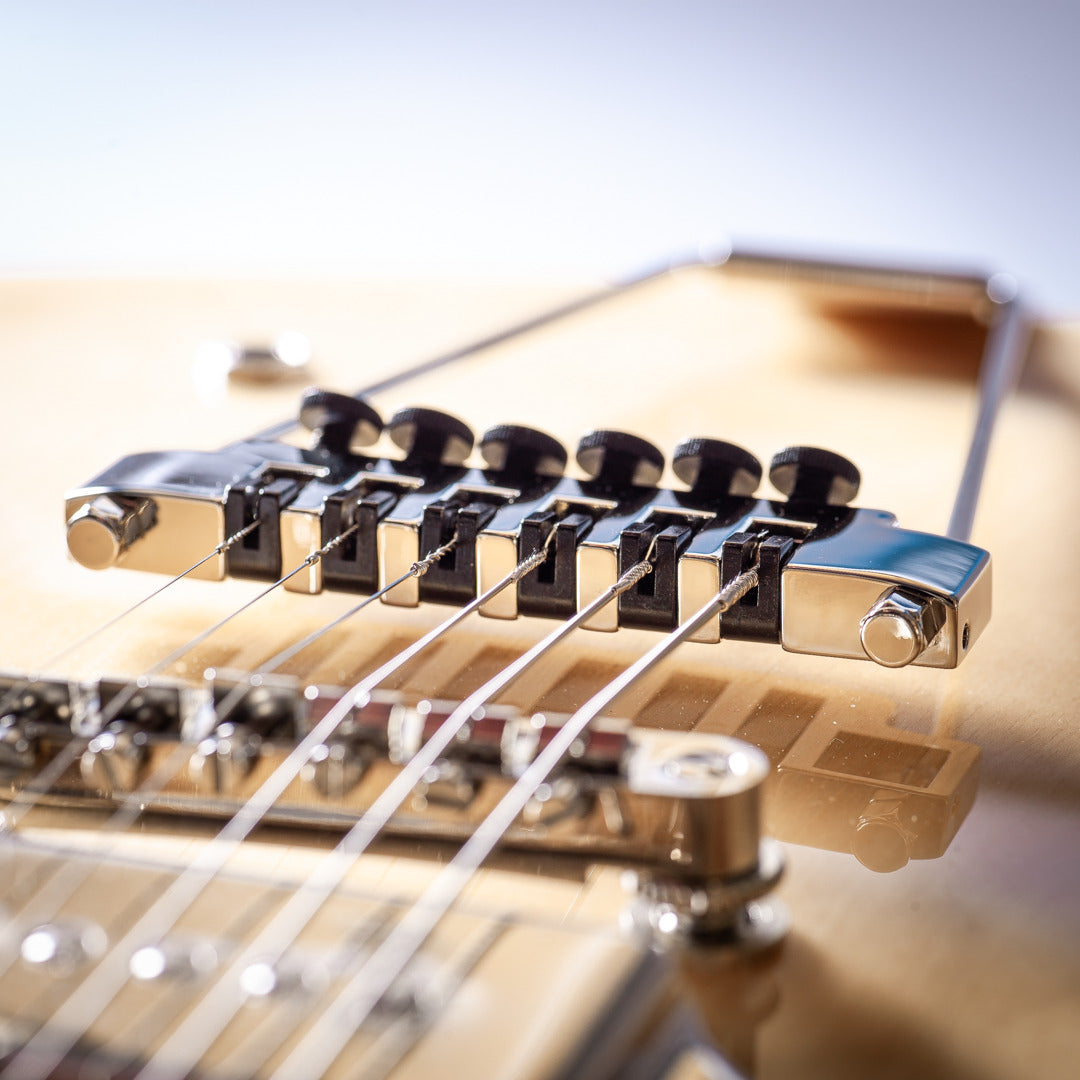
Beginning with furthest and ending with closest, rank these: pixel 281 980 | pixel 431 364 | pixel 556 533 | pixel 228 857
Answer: pixel 431 364 → pixel 556 533 → pixel 228 857 → pixel 281 980

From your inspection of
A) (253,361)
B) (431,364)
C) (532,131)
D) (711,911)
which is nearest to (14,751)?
(711,911)

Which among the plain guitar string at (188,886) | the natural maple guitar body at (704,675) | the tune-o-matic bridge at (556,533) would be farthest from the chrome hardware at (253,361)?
the plain guitar string at (188,886)

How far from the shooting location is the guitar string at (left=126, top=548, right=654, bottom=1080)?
0.99 ft

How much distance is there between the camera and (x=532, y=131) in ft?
10.7

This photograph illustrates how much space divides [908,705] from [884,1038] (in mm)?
219

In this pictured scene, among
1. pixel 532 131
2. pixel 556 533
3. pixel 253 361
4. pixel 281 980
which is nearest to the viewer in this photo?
pixel 281 980

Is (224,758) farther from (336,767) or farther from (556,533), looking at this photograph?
(556,533)

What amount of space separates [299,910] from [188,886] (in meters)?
0.03

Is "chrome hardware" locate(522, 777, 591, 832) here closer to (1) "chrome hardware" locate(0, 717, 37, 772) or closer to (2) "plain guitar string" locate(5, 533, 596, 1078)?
(2) "plain guitar string" locate(5, 533, 596, 1078)

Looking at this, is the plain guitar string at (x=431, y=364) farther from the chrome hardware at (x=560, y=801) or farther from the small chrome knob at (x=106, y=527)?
the chrome hardware at (x=560, y=801)

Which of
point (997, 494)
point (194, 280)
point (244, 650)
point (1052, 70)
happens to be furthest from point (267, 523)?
point (1052, 70)

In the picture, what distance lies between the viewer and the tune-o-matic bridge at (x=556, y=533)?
0.54 meters

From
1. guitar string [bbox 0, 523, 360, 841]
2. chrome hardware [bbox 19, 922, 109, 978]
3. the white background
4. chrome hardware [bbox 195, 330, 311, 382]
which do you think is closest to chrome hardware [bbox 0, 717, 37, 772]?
guitar string [bbox 0, 523, 360, 841]

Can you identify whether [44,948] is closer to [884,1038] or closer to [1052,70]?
[884,1038]
